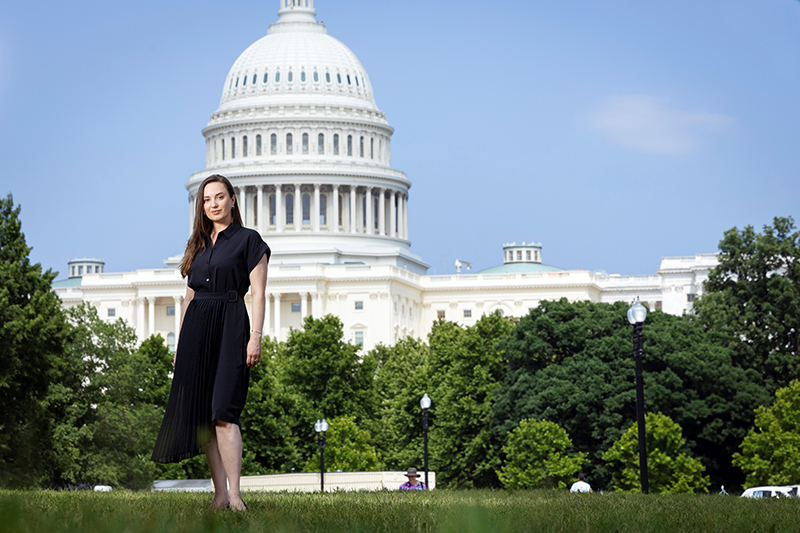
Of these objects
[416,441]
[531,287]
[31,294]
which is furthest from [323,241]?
[31,294]

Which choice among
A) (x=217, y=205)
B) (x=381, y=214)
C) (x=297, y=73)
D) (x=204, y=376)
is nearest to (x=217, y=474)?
(x=204, y=376)

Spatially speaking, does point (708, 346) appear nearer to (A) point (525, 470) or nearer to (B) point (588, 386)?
(B) point (588, 386)

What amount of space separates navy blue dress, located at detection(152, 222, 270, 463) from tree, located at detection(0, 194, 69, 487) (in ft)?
81.4

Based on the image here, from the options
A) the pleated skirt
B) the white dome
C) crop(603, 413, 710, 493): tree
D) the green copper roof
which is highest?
the white dome

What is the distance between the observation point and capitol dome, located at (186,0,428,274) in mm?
148125

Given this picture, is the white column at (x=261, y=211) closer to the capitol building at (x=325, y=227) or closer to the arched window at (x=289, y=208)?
the capitol building at (x=325, y=227)

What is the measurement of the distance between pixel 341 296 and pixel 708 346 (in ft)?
245

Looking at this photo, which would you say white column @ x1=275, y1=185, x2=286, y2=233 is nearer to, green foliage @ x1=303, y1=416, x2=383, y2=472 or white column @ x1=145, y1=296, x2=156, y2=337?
white column @ x1=145, y1=296, x2=156, y2=337

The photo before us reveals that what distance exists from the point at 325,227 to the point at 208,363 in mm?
140125

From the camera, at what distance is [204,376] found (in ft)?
33.3

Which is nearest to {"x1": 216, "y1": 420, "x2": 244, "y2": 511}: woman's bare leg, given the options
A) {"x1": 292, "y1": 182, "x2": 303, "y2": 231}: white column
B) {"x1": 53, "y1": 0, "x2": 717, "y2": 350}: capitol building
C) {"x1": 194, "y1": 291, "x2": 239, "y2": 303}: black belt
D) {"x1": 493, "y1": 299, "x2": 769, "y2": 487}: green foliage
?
{"x1": 194, "y1": 291, "x2": 239, "y2": 303}: black belt

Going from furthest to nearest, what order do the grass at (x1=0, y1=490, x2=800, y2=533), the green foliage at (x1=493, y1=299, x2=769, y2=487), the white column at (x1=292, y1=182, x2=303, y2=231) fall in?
the white column at (x1=292, y1=182, x2=303, y2=231)
the green foliage at (x1=493, y1=299, x2=769, y2=487)
the grass at (x1=0, y1=490, x2=800, y2=533)

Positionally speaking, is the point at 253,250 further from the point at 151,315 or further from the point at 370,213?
the point at 370,213

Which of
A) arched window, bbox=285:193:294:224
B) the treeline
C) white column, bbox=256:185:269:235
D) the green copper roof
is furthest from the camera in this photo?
the green copper roof
